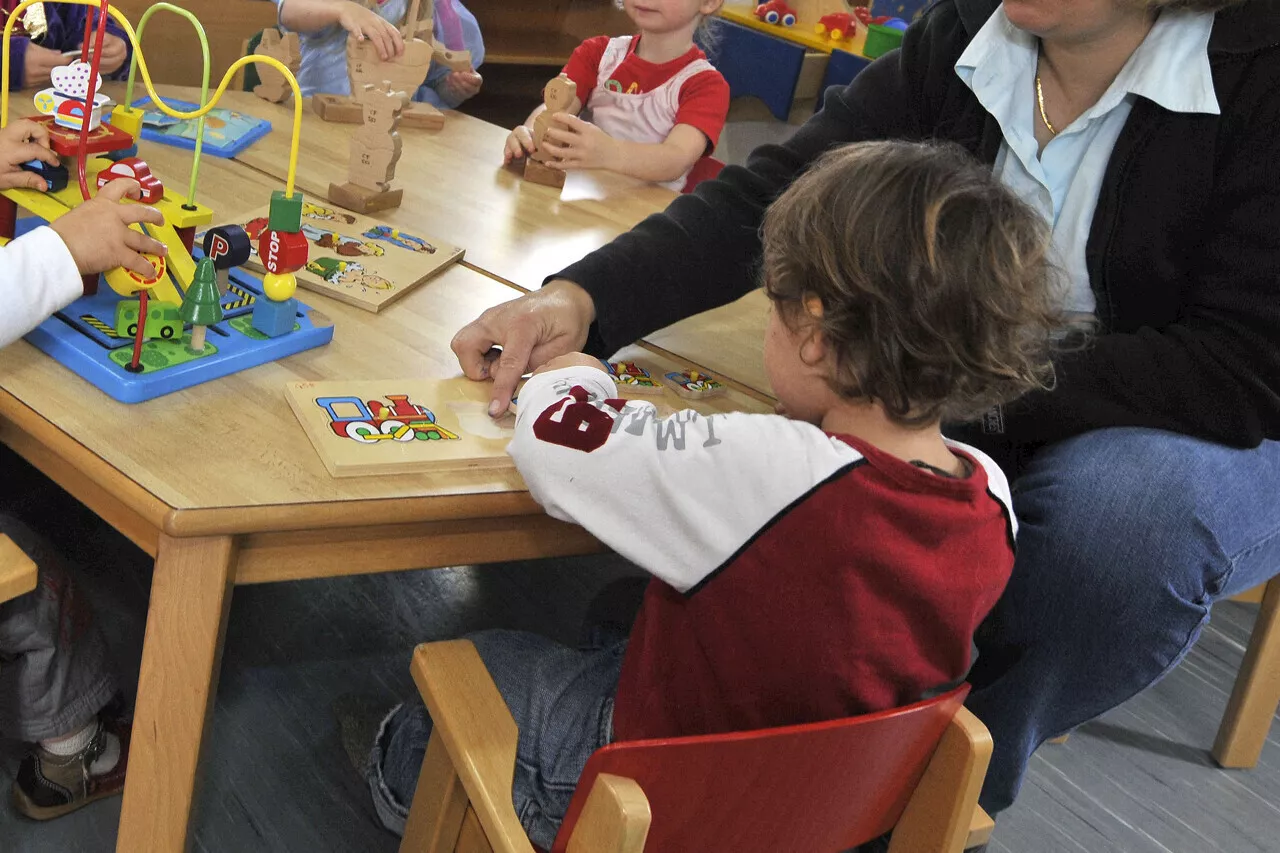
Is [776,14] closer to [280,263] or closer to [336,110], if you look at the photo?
[336,110]

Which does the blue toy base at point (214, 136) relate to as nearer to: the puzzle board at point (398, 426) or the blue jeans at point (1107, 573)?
the puzzle board at point (398, 426)

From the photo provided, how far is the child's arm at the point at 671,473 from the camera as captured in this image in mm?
845

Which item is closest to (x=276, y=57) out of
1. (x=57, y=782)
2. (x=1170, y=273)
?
(x=57, y=782)

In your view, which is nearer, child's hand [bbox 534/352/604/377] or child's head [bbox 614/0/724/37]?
child's hand [bbox 534/352/604/377]

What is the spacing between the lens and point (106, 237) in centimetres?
99

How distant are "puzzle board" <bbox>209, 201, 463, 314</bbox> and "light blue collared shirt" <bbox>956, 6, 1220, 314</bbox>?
2.06ft

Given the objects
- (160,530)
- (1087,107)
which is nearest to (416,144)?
(1087,107)

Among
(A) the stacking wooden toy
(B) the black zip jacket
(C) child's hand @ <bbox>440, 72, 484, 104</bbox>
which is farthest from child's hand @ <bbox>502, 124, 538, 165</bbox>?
(A) the stacking wooden toy

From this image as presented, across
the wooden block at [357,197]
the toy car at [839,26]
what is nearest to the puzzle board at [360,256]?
the wooden block at [357,197]

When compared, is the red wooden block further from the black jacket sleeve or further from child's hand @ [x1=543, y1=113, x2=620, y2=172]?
child's hand @ [x1=543, y1=113, x2=620, y2=172]

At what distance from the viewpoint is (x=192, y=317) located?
3.23 feet

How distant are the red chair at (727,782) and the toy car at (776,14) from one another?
2873 mm

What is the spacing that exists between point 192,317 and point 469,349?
0.80 ft

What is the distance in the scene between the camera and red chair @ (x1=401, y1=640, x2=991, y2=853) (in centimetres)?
70
